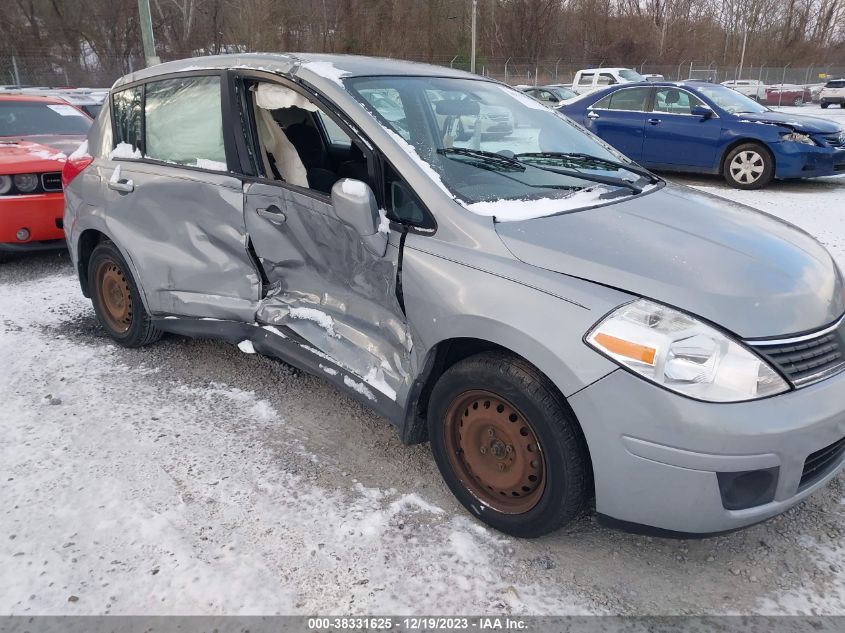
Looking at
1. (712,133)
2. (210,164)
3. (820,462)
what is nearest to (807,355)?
(820,462)

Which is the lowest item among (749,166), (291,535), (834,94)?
(291,535)

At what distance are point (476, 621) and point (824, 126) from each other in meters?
9.18

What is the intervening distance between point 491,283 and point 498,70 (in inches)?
1718

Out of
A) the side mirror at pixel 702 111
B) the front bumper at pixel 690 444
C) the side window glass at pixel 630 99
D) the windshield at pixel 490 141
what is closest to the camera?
the front bumper at pixel 690 444

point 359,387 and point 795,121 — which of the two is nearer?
point 359,387

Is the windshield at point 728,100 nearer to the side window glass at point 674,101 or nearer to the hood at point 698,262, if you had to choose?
the side window glass at point 674,101

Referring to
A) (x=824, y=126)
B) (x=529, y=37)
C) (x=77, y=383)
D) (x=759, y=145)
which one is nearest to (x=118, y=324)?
(x=77, y=383)

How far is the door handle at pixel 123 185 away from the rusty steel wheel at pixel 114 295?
0.46 metres

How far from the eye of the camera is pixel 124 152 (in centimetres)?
371

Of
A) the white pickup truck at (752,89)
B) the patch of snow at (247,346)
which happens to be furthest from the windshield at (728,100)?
the white pickup truck at (752,89)

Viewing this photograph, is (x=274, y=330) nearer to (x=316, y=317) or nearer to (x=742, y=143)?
(x=316, y=317)

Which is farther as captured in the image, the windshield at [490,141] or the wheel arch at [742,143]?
the wheel arch at [742,143]

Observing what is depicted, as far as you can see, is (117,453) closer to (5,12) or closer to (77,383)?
(77,383)

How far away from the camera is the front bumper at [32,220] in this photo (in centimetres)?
509
